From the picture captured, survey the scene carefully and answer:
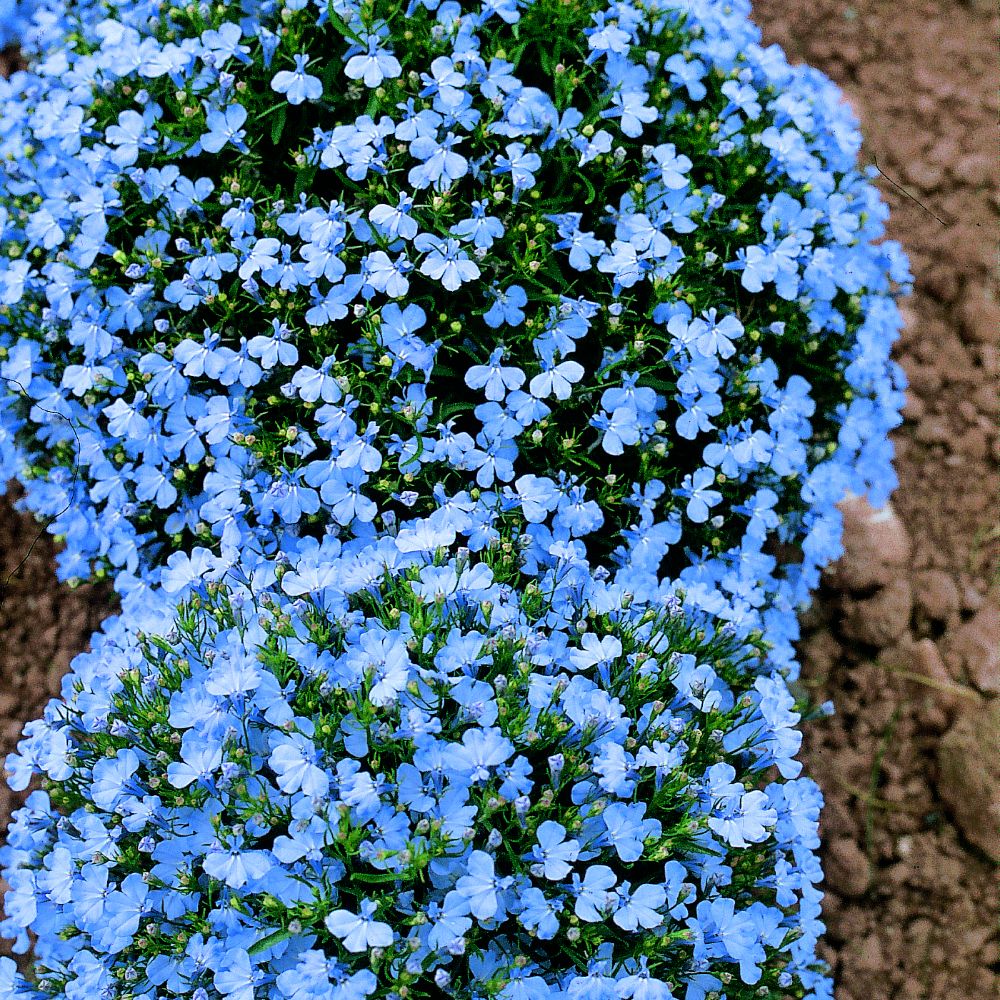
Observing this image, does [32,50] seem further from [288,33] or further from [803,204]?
[803,204]

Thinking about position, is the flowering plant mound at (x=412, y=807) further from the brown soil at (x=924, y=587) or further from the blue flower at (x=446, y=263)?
the brown soil at (x=924, y=587)

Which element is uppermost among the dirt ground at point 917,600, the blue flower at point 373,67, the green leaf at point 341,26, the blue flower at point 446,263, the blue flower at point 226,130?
the green leaf at point 341,26

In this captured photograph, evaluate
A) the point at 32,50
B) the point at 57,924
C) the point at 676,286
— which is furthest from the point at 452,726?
the point at 32,50

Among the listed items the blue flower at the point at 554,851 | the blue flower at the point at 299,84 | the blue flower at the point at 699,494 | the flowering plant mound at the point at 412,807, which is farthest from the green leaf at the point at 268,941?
the blue flower at the point at 299,84

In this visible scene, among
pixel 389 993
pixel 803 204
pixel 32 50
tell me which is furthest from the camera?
pixel 32 50

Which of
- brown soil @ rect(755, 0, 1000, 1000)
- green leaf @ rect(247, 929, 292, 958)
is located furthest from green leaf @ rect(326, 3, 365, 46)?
brown soil @ rect(755, 0, 1000, 1000)

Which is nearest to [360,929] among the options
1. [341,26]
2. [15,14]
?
[341,26]
